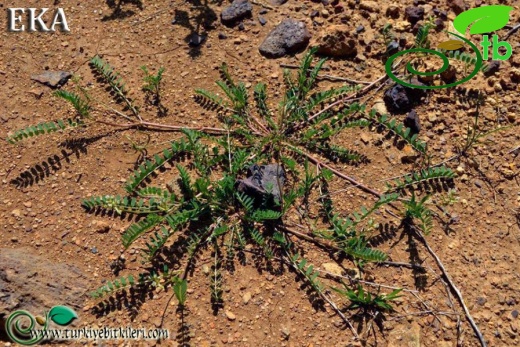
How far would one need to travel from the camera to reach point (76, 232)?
282 cm

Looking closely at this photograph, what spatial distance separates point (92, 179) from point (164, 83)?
2.52 feet

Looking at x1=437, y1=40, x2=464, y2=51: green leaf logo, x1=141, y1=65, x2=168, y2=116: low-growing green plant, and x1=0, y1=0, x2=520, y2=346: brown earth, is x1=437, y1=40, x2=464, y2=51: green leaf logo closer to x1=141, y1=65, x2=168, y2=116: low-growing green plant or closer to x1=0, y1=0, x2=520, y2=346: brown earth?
x1=0, y1=0, x2=520, y2=346: brown earth

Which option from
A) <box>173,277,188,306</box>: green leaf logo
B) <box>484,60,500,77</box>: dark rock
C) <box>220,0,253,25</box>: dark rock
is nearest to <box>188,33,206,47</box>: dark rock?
<box>220,0,253,25</box>: dark rock

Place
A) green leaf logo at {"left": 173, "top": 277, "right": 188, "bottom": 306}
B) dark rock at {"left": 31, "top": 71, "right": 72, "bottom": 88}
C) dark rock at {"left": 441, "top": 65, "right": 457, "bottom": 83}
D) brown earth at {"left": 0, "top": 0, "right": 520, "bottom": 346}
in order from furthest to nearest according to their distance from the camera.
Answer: dark rock at {"left": 31, "top": 71, "right": 72, "bottom": 88} < dark rock at {"left": 441, "top": 65, "right": 457, "bottom": 83} < brown earth at {"left": 0, "top": 0, "right": 520, "bottom": 346} < green leaf logo at {"left": 173, "top": 277, "right": 188, "bottom": 306}

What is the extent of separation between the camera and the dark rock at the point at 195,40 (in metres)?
3.41

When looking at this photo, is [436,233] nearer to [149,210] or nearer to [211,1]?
[149,210]

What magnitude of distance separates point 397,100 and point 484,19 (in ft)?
2.95

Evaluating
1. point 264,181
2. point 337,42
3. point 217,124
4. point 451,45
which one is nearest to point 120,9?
point 217,124

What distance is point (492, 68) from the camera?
3.20m

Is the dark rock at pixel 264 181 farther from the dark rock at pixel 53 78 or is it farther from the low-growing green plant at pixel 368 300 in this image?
the dark rock at pixel 53 78

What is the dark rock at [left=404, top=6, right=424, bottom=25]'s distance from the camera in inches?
133

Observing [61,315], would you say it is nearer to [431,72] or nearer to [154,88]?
[154,88]

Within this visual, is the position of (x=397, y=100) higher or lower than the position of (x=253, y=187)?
higher

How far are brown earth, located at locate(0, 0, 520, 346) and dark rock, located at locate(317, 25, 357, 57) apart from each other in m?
0.07
